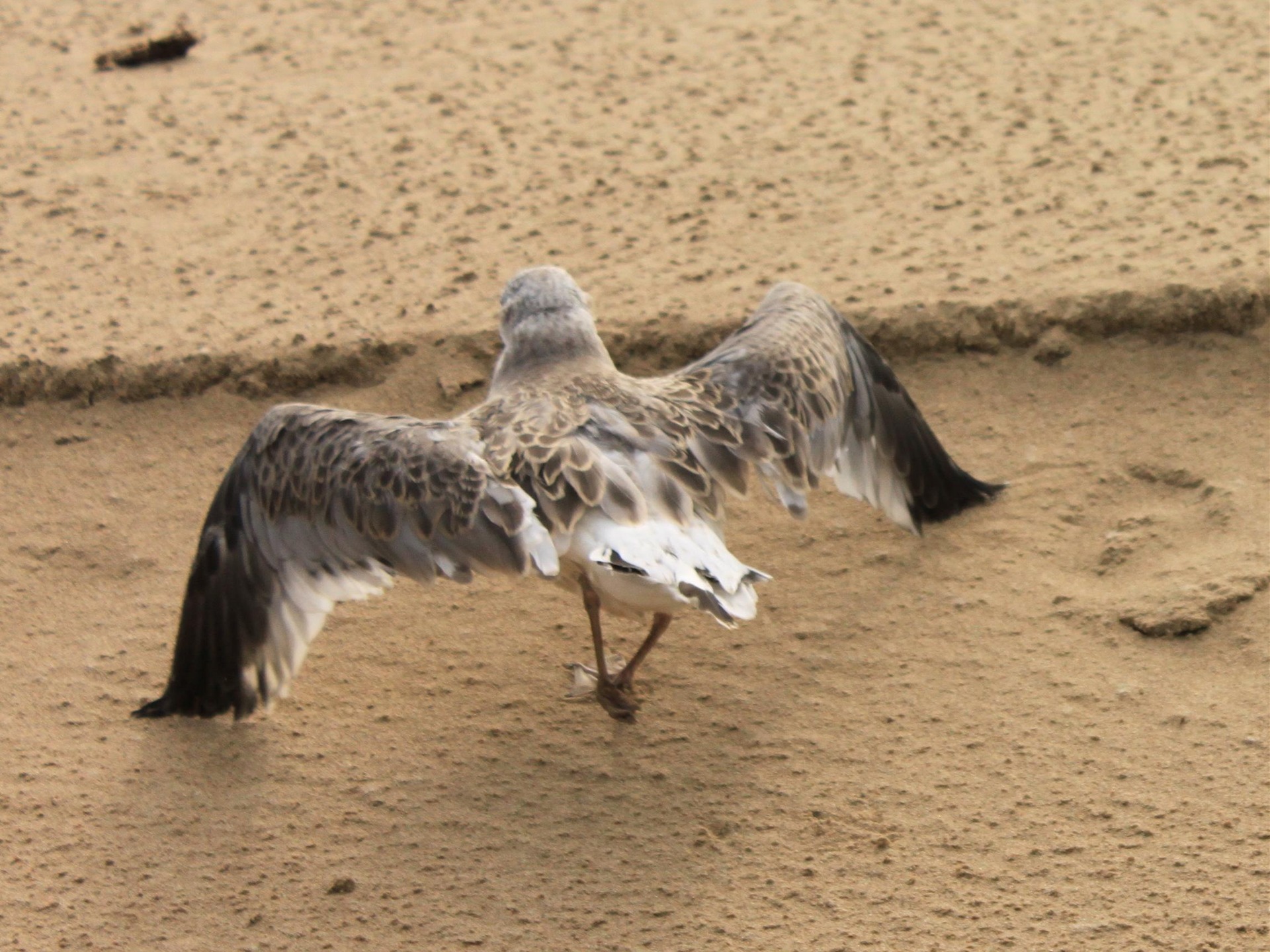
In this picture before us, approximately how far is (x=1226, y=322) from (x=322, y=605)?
3.53m

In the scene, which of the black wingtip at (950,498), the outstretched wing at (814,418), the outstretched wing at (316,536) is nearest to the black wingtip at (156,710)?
the outstretched wing at (316,536)

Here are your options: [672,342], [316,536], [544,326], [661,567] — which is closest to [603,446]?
[661,567]

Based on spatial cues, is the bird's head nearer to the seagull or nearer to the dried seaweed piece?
the seagull

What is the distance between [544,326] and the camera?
4.72 metres

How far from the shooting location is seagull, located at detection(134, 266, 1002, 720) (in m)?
3.87

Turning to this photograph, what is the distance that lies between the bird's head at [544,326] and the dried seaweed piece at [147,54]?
4595 millimetres

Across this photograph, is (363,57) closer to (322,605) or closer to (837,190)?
(837,190)

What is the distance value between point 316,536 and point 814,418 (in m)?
1.56

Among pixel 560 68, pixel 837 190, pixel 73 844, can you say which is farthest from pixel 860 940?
pixel 560 68

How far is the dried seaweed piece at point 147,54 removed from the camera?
27.8 ft

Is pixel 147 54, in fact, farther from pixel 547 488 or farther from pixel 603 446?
pixel 547 488

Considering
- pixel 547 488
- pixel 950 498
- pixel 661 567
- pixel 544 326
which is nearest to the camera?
pixel 661 567

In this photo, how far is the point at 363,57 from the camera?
8.39 m

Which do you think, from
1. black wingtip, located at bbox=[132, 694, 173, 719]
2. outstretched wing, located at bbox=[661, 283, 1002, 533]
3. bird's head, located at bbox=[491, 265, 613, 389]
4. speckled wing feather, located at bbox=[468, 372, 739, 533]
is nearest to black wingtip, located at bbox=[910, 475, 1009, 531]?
outstretched wing, located at bbox=[661, 283, 1002, 533]
